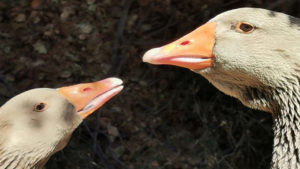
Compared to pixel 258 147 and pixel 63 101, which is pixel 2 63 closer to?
pixel 63 101

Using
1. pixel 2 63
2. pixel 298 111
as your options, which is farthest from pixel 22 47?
pixel 298 111

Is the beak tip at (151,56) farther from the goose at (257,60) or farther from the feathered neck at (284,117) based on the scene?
the feathered neck at (284,117)

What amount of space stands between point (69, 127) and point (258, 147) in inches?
125

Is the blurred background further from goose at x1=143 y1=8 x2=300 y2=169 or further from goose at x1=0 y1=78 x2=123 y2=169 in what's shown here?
goose at x1=143 y1=8 x2=300 y2=169

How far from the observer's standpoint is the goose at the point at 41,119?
332 centimetres

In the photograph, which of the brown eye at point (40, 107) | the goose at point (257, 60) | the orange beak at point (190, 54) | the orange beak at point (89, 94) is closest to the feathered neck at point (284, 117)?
the goose at point (257, 60)

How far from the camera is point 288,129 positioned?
320 cm

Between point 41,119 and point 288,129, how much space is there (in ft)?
5.93

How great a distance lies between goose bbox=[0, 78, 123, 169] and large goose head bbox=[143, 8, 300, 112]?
2.13 feet

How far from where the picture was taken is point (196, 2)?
5809 mm

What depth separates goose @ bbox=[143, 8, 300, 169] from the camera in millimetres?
3072

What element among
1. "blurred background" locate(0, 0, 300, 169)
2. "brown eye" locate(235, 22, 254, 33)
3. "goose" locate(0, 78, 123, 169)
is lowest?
"blurred background" locate(0, 0, 300, 169)

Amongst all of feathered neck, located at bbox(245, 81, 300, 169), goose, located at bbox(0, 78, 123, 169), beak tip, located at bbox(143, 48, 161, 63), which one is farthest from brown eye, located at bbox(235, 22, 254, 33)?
goose, located at bbox(0, 78, 123, 169)

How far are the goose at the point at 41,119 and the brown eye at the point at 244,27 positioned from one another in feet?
3.47
